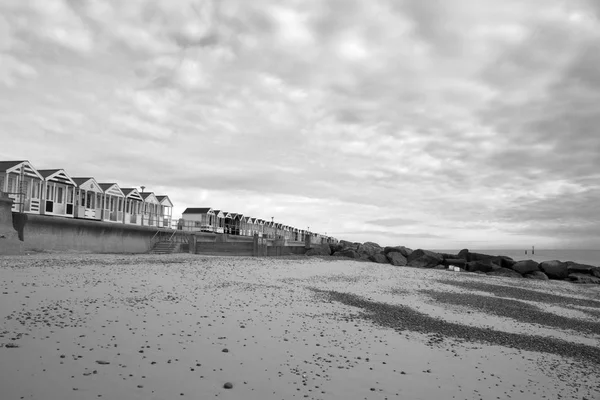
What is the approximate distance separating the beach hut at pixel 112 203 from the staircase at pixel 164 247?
6.72 metres

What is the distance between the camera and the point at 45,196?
31484 millimetres

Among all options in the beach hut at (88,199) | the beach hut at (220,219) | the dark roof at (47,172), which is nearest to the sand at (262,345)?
the dark roof at (47,172)

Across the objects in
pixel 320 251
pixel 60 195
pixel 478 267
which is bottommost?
pixel 478 267

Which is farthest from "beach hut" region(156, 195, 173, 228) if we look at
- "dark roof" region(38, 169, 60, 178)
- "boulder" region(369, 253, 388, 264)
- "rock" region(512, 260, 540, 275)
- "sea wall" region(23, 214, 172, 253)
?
"rock" region(512, 260, 540, 275)

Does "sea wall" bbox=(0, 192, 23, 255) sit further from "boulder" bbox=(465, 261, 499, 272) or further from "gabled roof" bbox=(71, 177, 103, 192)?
"boulder" bbox=(465, 261, 499, 272)

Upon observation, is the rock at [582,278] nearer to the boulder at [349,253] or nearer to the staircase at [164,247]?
the boulder at [349,253]

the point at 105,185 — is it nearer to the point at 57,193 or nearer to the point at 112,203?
the point at 112,203

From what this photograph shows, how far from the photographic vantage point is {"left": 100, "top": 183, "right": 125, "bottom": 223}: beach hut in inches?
1524

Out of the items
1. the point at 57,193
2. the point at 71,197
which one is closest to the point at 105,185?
the point at 71,197

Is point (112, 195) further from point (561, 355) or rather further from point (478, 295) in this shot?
point (561, 355)

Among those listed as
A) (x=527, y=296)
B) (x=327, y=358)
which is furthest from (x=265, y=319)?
(x=527, y=296)

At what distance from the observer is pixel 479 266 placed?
1398 inches

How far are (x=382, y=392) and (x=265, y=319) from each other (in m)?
3.84

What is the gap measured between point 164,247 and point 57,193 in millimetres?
9014
